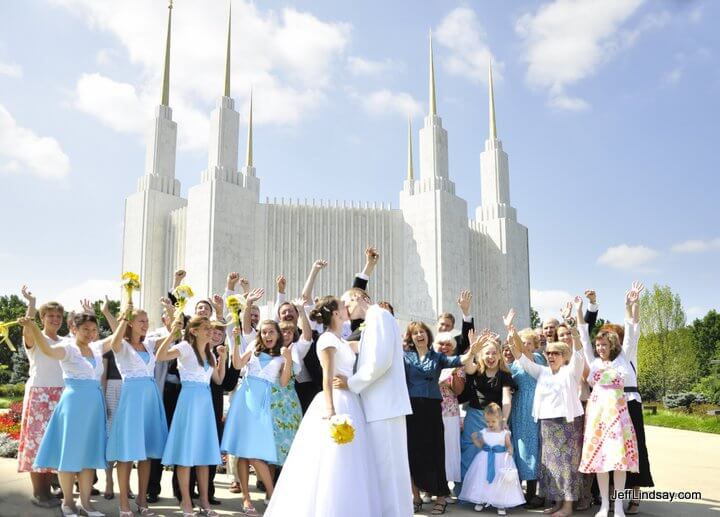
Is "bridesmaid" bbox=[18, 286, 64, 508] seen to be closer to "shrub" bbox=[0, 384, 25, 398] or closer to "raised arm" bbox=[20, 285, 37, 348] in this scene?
"raised arm" bbox=[20, 285, 37, 348]

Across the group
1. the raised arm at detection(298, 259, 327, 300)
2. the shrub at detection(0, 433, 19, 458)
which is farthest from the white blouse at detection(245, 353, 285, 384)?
the shrub at detection(0, 433, 19, 458)

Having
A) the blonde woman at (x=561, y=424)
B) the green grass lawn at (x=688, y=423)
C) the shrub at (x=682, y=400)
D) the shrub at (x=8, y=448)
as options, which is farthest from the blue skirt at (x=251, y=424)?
the shrub at (x=682, y=400)

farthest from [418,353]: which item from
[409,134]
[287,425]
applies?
[409,134]

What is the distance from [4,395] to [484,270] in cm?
2014

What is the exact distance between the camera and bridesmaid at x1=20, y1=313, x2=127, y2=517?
4551 millimetres

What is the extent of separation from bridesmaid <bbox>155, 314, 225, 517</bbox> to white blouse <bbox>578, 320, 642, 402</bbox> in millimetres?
3245

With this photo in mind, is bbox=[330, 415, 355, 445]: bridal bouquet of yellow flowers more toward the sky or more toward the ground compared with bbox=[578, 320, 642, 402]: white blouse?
more toward the ground

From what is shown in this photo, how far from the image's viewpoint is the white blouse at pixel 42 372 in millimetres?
5191

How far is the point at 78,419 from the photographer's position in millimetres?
4645

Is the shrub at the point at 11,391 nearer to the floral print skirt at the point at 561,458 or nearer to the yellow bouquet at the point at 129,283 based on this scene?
the yellow bouquet at the point at 129,283

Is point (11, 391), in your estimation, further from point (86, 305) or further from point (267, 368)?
point (267, 368)

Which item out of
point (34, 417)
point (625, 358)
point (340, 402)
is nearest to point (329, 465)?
point (340, 402)

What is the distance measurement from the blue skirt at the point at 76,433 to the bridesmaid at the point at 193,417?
51cm

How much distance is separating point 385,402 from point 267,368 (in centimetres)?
164
